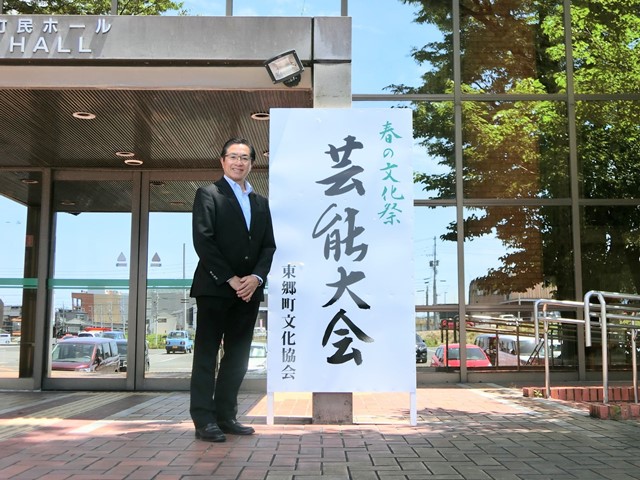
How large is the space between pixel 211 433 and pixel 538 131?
7002 mm

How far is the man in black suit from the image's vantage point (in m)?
4.48

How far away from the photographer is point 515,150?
960 centimetres

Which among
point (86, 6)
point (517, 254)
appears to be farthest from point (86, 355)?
point (517, 254)

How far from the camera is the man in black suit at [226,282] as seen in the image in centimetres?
448

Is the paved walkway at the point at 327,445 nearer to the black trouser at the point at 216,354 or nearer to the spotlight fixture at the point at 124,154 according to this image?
the black trouser at the point at 216,354

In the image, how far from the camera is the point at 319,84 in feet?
17.6

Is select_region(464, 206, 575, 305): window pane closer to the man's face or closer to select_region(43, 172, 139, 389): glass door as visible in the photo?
select_region(43, 172, 139, 389): glass door

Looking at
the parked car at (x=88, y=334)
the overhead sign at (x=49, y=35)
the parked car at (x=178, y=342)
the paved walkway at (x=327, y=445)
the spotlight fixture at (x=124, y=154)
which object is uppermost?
the overhead sign at (x=49, y=35)

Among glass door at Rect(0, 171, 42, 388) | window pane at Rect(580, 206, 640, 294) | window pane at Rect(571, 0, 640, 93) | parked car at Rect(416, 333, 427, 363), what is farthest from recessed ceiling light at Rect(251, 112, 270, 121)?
window pane at Rect(571, 0, 640, 93)

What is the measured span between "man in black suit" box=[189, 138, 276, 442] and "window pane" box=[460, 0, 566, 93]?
5709mm

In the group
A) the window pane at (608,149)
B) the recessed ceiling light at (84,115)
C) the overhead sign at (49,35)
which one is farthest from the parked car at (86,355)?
the window pane at (608,149)

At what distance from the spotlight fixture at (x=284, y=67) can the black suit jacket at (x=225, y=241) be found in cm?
108

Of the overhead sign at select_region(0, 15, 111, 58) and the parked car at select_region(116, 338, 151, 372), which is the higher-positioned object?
the overhead sign at select_region(0, 15, 111, 58)

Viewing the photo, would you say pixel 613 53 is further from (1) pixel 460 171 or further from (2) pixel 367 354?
(2) pixel 367 354
